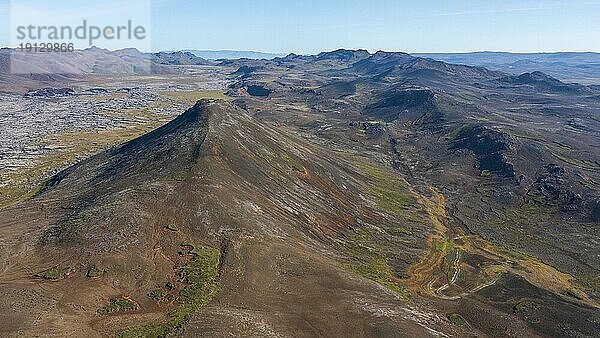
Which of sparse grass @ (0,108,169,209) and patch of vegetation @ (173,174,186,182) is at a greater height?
patch of vegetation @ (173,174,186,182)

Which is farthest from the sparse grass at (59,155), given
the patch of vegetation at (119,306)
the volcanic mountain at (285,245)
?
the patch of vegetation at (119,306)

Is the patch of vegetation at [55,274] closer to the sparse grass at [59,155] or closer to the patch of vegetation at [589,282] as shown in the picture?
the sparse grass at [59,155]

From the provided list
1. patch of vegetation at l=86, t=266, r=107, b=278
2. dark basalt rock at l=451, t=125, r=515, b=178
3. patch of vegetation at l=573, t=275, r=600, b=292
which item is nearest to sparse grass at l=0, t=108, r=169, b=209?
patch of vegetation at l=86, t=266, r=107, b=278

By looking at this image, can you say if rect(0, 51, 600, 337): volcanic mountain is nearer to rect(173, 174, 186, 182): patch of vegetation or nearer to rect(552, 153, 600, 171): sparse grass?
rect(173, 174, 186, 182): patch of vegetation

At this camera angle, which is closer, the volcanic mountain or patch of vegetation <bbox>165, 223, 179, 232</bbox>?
the volcanic mountain

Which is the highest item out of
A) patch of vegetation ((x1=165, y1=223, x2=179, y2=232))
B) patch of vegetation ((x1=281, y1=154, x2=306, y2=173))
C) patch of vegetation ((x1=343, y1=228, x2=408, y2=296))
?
patch of vegetation ((x1=281, y1=154, x2=306, y2=173))

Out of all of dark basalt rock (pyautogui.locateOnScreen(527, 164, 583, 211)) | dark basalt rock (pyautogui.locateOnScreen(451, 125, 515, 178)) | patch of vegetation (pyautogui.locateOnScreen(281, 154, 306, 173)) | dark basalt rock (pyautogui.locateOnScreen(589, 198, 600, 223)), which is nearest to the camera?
patch of vegetation (pyautogui.locateOnScreen(281, 154, 306, 173))

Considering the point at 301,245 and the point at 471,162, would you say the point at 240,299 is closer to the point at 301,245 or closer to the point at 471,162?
the point at 301,245

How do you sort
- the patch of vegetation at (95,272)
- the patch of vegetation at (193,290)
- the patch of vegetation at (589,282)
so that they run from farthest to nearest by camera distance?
1. the patch of vegetation at (589,282)
2. the patch of vegetation at (95,272)
3. the patch of vegetation at (193,290)
